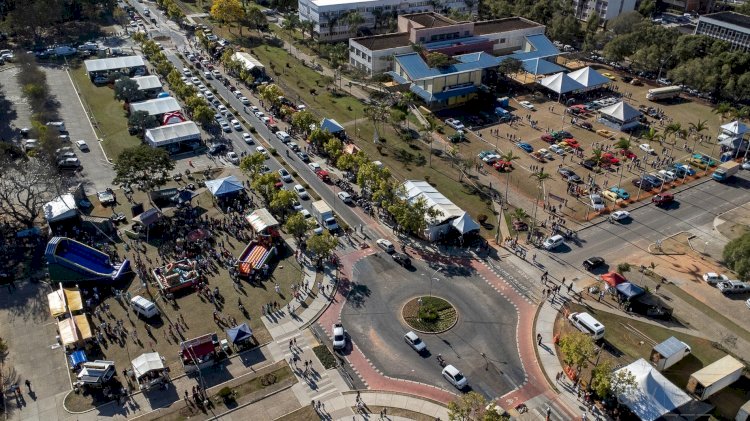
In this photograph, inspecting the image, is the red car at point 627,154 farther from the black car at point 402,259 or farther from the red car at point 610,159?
the black car at point 402,259

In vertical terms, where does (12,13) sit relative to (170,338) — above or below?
above

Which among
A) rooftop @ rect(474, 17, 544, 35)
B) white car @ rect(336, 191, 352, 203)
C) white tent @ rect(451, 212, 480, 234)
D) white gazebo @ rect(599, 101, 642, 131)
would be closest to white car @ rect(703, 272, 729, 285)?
white tent @ rect(451, 212, 480, 234)

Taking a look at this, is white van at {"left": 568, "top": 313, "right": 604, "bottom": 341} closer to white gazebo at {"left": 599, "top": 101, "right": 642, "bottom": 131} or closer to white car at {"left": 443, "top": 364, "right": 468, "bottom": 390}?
white car at {"left": 443, "top": 364, "right": 468, "bottom": 390}

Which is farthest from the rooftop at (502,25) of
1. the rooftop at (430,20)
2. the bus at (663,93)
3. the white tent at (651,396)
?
the white tent at (651,396)

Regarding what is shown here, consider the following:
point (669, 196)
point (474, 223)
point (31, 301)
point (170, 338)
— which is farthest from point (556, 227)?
point (31, 301)

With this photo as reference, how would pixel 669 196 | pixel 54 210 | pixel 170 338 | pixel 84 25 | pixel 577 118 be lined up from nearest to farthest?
pixel 170 338, pixel 54 210, pixel 669 196, pixel 577 118, pixel 84 25

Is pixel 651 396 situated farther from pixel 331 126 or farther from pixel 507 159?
pixel 331 126

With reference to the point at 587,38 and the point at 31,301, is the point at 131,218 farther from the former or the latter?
the point at 587,38

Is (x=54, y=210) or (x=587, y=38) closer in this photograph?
(x=54, y=210)
